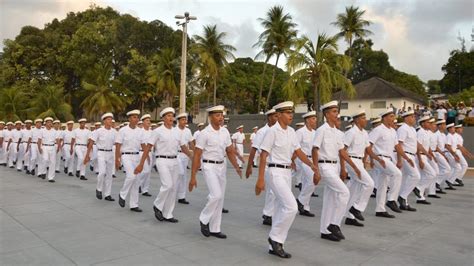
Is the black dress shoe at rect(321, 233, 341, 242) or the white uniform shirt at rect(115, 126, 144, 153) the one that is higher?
the white uniform shirt at rect(115, 126, 144, 153)

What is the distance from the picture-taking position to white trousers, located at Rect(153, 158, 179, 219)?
7.05 m

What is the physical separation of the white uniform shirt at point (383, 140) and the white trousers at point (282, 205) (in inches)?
135

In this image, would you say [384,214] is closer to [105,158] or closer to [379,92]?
[105,158]

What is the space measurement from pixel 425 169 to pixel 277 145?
5.49 m

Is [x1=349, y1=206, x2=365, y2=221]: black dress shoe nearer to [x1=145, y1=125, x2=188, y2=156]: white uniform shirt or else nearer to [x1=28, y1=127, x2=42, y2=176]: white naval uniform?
[x1=145, y1=125, x2=188, y2=156]: white uniform shirt

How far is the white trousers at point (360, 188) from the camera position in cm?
698

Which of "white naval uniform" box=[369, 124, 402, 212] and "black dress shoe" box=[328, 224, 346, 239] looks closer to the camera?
"black dress shoe" box=[328, 224, 346, 239]

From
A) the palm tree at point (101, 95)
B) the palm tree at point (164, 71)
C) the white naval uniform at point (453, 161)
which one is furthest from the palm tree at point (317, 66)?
the palm tree at point (101, 95)

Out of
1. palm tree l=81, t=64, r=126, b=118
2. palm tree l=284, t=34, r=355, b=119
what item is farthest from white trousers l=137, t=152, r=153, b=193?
palm tree l=81, t=64, r=126, b=118

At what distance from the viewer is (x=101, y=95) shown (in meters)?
38.3

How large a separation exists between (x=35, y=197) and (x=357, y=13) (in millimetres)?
32230

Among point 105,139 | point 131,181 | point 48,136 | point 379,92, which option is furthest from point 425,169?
point 379,92

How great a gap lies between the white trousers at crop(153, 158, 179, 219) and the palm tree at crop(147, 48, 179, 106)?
3326cm

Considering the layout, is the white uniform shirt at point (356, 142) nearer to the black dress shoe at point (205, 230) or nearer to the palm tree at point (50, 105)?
the black dress shoe at point (205, 230)
